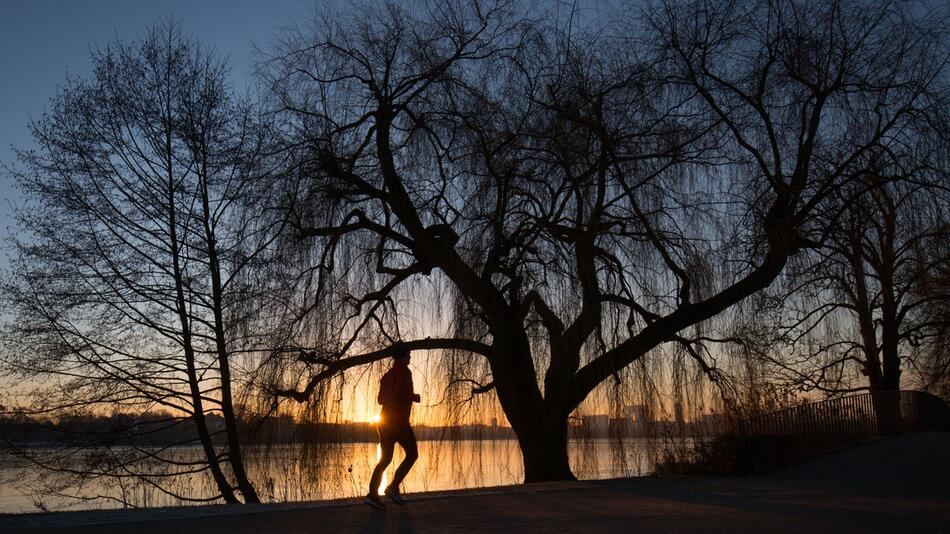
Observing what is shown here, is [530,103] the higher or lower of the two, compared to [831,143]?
higher

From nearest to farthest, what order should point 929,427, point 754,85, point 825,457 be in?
point 754,85, point 825,457, point 929,427

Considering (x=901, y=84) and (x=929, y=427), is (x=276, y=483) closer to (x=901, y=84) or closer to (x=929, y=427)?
(x=901, y=84)

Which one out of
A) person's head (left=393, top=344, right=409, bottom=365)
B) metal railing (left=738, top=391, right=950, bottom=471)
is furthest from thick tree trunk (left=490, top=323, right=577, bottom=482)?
person's head (left=393, top=344, right=409, bottom=365)

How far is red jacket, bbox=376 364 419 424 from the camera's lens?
7.37 m

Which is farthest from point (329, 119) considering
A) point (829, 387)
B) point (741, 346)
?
point (829, 387)

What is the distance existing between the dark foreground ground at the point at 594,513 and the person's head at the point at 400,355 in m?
1.39

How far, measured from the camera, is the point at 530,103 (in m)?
10.9

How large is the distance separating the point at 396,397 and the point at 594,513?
2.13m

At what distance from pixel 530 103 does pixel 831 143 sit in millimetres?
4191

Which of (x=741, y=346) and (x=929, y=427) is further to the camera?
(x=929, y=427)

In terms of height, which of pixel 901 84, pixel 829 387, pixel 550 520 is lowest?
pixel 550 520

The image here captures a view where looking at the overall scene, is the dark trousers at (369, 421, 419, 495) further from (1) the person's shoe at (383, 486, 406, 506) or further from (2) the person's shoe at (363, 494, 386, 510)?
(2) the person's shoe at (363, 494, 386, 510)

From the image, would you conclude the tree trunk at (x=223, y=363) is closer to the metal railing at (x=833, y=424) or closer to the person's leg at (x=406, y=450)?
the person's leg at (x=406, y=450)

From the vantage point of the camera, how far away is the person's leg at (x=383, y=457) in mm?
7145
